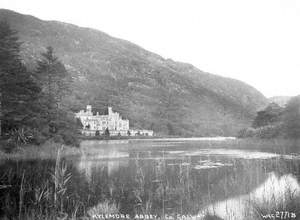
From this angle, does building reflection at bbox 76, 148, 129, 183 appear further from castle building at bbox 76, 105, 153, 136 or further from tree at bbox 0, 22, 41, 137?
castle building at bbox 76, 105, 153, 136

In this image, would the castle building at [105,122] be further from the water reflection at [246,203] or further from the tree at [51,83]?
the water reflection at [246,203]

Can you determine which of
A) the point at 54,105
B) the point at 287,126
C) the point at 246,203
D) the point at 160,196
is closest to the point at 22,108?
the point at 54,105

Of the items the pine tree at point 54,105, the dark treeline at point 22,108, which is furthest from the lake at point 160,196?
the pine tree at point 54,105

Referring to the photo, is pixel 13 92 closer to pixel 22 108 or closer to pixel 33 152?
pixel 22 108

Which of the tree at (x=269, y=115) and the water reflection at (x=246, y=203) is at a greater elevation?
the tree at (x=269, y=115)

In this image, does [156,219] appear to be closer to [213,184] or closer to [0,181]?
[213,184]

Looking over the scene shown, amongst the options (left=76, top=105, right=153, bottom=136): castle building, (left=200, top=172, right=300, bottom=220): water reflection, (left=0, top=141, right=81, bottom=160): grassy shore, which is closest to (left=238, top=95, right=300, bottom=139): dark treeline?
(left=0, top=141, right=81, bottom=160): grassy shore
